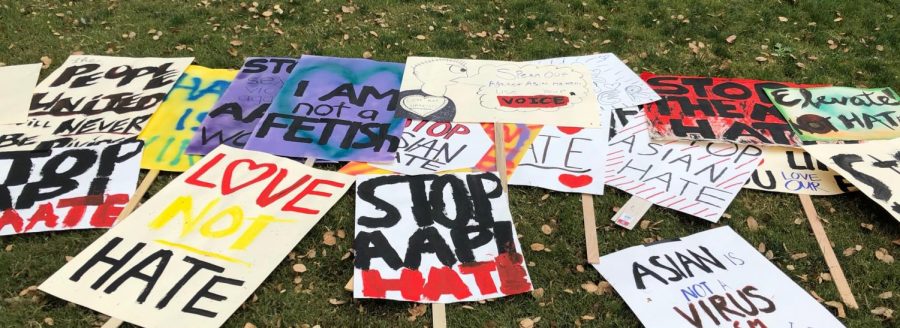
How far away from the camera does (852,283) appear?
3.19 meters

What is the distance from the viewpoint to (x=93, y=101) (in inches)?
167

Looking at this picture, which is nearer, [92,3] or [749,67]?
[749,67]

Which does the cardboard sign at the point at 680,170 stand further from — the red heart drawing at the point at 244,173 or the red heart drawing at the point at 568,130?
the red heart drawing at the point at 244,173

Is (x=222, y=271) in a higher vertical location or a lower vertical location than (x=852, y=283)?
higher

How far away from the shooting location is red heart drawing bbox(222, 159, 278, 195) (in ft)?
11.5

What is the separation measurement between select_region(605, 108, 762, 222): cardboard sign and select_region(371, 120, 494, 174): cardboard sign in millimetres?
872

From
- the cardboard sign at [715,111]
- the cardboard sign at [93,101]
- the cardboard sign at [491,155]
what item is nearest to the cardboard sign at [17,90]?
the cardboard sign at [93,101]

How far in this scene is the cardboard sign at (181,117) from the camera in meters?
3.79

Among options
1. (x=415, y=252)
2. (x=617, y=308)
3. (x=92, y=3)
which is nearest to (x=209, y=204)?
(x=415, y=252)

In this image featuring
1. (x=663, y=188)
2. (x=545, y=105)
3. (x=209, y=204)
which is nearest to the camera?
(x=209, y=204)

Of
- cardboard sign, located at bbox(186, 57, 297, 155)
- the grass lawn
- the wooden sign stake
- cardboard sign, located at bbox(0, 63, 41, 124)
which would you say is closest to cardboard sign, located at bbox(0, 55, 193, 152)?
cardboard sign, located at bbox(0, 63, 41, 124)

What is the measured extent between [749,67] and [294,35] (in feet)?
12.8

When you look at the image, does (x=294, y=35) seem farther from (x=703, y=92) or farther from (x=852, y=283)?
(x=852, y=283)

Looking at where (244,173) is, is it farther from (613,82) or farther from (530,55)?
(613,82)
